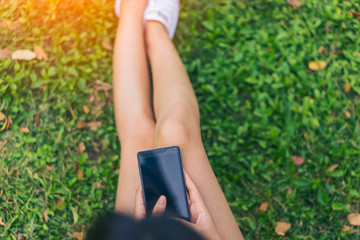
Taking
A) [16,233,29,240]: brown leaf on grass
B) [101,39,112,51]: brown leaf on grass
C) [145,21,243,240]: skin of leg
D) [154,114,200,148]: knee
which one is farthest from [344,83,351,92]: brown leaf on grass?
[16,233,29,240]: brown leaf on grass

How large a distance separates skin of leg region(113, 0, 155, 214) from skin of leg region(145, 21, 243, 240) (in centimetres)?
10

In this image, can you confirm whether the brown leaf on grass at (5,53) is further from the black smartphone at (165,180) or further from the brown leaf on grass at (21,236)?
the black smartphone at (165,180)

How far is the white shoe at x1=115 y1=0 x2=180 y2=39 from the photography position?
7.51ft

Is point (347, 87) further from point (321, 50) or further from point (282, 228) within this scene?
point (282, 228)

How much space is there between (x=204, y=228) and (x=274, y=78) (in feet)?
5.24

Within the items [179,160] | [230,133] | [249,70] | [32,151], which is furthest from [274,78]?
[32,151]

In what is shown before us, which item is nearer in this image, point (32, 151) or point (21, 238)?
point (21, 238)

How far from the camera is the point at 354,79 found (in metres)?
2.57

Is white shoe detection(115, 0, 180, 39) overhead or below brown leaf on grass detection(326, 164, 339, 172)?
overhead

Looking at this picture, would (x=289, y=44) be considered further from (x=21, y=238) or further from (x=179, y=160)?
(x=21, y=238)

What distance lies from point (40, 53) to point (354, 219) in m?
2.91

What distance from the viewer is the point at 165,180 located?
5.30ft

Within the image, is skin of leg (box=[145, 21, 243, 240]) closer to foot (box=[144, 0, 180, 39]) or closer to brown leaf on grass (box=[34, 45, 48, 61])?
foot (box=[144, 0, 180, 39])

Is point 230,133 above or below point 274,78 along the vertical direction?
below
